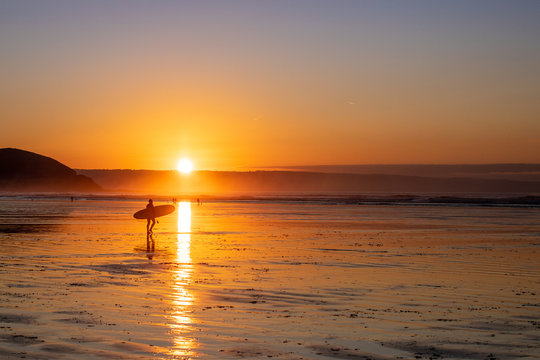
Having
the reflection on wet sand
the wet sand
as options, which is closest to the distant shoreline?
the wet sand

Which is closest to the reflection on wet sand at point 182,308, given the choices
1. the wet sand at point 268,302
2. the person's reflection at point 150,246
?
the wet sand at point 268,302

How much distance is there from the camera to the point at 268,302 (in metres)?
14.1

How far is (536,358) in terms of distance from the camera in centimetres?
962

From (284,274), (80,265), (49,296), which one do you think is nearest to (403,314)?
(284,274)

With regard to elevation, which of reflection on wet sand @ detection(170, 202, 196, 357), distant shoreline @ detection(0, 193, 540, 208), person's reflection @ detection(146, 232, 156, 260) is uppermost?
distant shoreline @ detection(0, 193, 540, 208)

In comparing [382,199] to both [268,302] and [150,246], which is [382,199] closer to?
[150,246]

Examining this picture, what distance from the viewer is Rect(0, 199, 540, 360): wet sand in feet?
33.6

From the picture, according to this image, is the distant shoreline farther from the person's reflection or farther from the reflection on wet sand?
the reflection on wet sand

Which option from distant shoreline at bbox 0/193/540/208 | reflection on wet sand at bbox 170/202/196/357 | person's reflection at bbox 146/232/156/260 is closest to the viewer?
reflection on wet sand at bbox 170/202/196/357

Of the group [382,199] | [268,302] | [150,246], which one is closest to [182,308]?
[268,302]

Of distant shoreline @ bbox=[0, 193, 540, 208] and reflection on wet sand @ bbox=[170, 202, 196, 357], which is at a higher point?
distant shoreline @ bbox=[0, 193, 540, 208]

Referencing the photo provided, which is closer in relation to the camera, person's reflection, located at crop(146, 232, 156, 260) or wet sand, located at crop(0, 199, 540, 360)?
wet sand, located at crop(0, 199, 540, 360)

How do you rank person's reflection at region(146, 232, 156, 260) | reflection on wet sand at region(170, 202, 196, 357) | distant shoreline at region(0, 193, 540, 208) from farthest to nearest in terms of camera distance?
distant shoreline at region(0, 193, 540, 208)
person's reflection at region(146, 232, 156, 260)
reflection on wet sand at region(170, 202, 196, 357)

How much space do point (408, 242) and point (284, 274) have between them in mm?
13012
